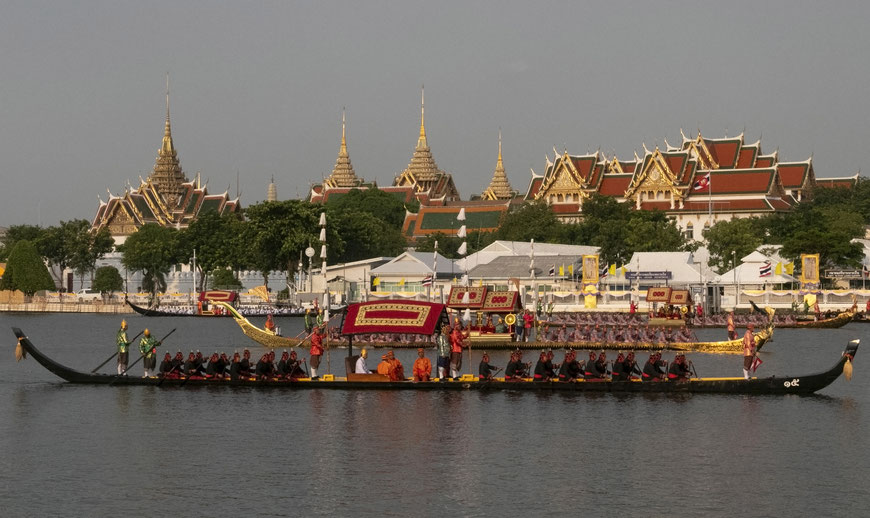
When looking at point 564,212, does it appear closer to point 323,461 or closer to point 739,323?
point 739,323

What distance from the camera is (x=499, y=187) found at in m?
176

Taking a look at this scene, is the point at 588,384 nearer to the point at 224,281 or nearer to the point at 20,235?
the point at 224,281

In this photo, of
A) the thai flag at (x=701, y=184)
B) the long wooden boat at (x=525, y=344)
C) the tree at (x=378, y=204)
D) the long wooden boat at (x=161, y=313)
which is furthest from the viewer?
the tree at (x=378, y=204)

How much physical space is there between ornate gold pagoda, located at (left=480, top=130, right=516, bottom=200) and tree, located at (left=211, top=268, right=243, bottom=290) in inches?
2595

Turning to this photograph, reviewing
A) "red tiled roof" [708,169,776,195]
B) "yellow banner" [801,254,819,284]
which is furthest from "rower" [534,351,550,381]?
"red tiled roof" [708,169,776,195]

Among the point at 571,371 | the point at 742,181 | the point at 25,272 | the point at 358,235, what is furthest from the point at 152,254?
the point at 571,371

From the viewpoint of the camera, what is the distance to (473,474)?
27.6 metres

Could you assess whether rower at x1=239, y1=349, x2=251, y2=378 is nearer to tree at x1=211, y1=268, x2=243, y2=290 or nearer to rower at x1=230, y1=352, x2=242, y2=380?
rower at x1=230, y1=352, x2=242, y2=380

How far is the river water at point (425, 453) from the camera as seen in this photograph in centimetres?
2508

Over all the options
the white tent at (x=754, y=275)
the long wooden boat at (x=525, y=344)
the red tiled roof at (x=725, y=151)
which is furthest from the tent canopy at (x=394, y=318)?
the red tiled roof at (x=725, y=151)

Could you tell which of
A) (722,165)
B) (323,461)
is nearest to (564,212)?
(722,165)

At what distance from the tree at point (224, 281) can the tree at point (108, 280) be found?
10.3m

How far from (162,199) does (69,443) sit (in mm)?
120940

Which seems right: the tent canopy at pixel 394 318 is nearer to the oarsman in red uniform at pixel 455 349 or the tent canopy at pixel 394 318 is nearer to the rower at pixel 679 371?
the oarsman in red uniform at pixel 455 349
